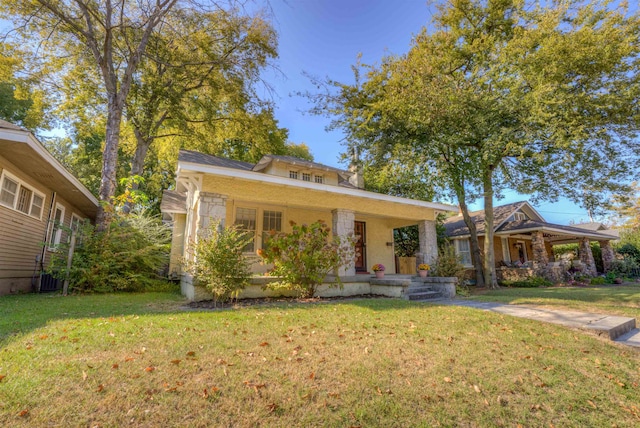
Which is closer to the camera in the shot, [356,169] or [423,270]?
[423,270]

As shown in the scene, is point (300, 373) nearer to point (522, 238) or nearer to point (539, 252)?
point (539, 252)

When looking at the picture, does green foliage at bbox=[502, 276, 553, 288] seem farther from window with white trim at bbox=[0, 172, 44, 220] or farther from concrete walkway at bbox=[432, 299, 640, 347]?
window with white trim at bbox=[0, 172, 44, 220]

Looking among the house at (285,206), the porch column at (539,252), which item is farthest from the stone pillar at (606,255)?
the house at (285,206)

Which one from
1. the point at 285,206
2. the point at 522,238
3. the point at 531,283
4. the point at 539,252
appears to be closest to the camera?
the point at 285,206

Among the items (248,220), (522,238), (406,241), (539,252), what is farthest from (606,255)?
(248,220)

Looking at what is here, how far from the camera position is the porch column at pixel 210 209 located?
7.07 m

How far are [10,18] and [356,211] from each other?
50.6 feet

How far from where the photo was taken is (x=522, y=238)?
19.6 m

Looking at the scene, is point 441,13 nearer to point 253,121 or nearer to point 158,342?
point 253,121

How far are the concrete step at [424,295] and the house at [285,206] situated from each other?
175 centimetres

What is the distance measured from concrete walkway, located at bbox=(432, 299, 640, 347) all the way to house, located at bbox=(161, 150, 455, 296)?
12.9 feet

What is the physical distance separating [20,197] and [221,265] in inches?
270

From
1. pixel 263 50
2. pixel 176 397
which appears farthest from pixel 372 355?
pixel 263 50

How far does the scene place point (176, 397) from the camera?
2281 millimetres
